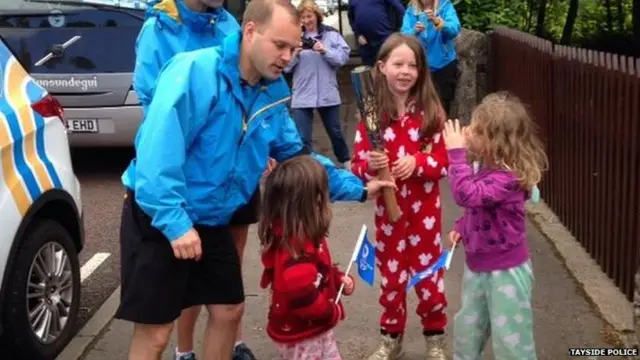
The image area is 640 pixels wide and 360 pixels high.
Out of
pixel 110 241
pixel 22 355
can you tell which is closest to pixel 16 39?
pixel 110 241

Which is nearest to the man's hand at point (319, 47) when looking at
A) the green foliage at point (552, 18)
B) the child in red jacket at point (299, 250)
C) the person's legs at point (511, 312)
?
the green foliage at point (552, 18)

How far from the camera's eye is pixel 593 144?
5590 mm

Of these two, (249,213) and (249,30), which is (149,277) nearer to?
(249,213)

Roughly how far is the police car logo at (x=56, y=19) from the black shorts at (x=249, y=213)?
4.73 metres

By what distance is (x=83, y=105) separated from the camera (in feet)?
26.7

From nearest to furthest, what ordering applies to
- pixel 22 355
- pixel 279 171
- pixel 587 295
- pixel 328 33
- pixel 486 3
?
pixel 279 171, pixel 22 355, pixel 587 295, pixel 328 33, pixel 486 3

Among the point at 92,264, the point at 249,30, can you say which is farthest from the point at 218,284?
the point at 92,264

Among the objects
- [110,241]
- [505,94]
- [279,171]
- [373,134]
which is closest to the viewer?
[279,171]

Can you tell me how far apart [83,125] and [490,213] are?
5.38 meters

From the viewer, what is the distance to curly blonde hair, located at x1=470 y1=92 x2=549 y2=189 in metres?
3.52

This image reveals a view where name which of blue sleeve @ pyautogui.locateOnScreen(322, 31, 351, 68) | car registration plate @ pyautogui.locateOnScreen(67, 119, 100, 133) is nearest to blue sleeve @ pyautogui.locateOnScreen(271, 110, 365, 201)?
blue sleeve @ pyautogui.locateOnScreen(322, 31, 351, 68)

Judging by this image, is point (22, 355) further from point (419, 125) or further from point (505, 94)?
point (505, 94)

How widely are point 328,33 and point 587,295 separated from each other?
12.3ft

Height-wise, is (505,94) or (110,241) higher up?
(505,94)
